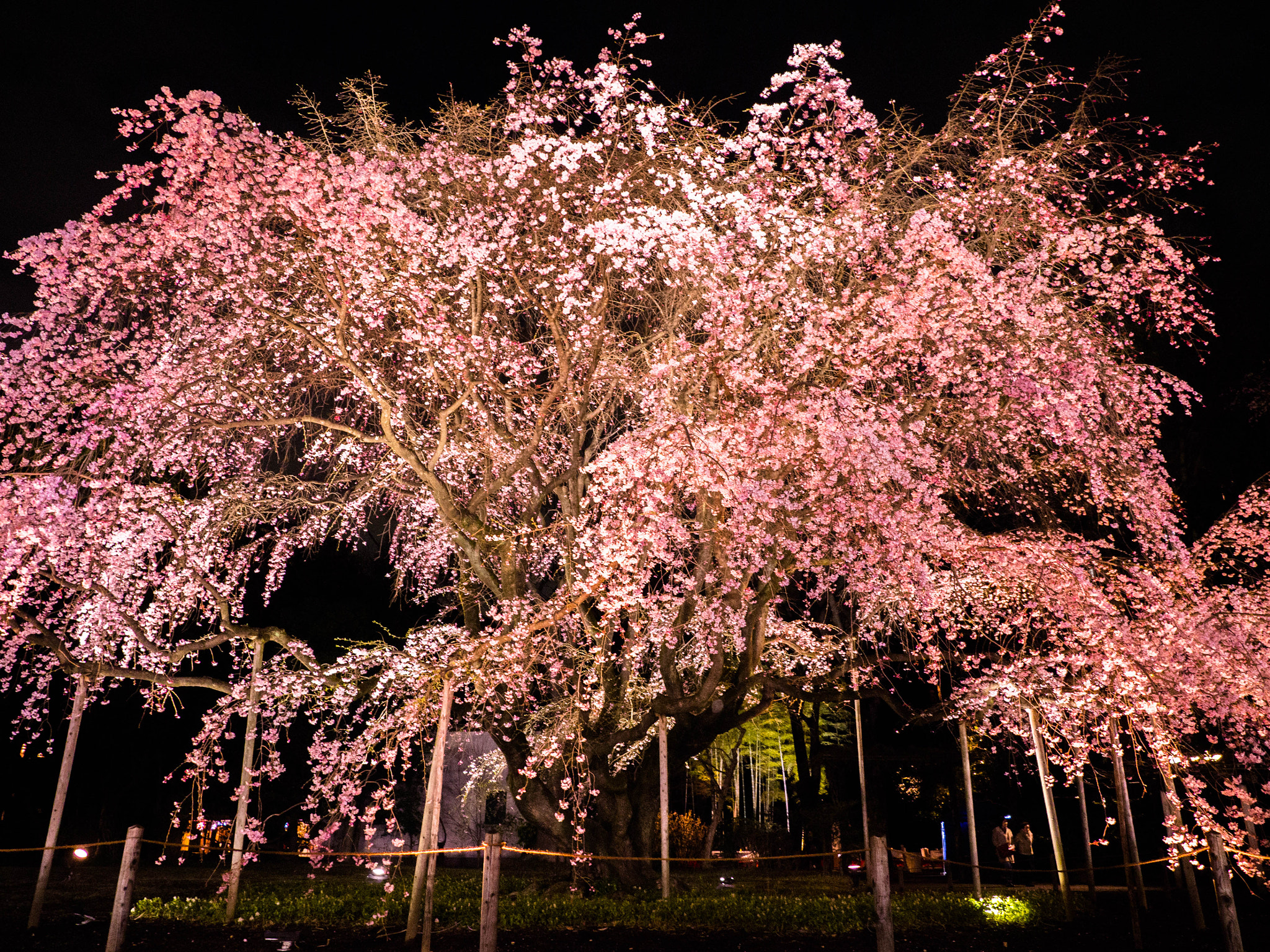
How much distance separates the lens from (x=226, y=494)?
12.1 m

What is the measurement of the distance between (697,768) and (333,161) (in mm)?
23791

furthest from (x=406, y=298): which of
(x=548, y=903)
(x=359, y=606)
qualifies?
(x=359, y=606)

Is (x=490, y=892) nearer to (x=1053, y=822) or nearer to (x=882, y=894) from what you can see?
(x=882, y=894)

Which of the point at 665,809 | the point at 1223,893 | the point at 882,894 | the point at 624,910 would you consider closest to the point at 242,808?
the point at 624,910

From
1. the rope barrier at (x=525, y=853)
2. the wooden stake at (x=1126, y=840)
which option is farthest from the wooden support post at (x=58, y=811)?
the wooden stake at (x=1126, y=840)

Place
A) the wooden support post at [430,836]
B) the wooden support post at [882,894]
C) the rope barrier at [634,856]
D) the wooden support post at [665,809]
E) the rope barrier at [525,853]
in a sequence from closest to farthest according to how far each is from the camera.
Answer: the wooden support post at [882,894], the rope barrier at [525,853], the wooden support post at [430,836], the rope barrier at [634,856], the wooden support post at [665,809]

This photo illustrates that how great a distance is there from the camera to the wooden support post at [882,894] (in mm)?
6520

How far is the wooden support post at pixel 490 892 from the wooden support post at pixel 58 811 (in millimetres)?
6273

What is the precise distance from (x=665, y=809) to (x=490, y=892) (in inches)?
186

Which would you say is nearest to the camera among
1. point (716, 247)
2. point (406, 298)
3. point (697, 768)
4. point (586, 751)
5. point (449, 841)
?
point (716, 247)

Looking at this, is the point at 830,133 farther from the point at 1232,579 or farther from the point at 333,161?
the point at 1232,579

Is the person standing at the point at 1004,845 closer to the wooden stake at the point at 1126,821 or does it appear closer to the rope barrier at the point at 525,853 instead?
the wooden stake at the point at 1126,821

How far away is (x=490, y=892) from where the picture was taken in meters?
6.65

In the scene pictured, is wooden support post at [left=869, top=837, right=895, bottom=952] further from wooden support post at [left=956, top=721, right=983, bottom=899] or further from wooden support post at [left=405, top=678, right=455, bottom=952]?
wooden support post at [left=956, top=721, right=983, bottom=899]
